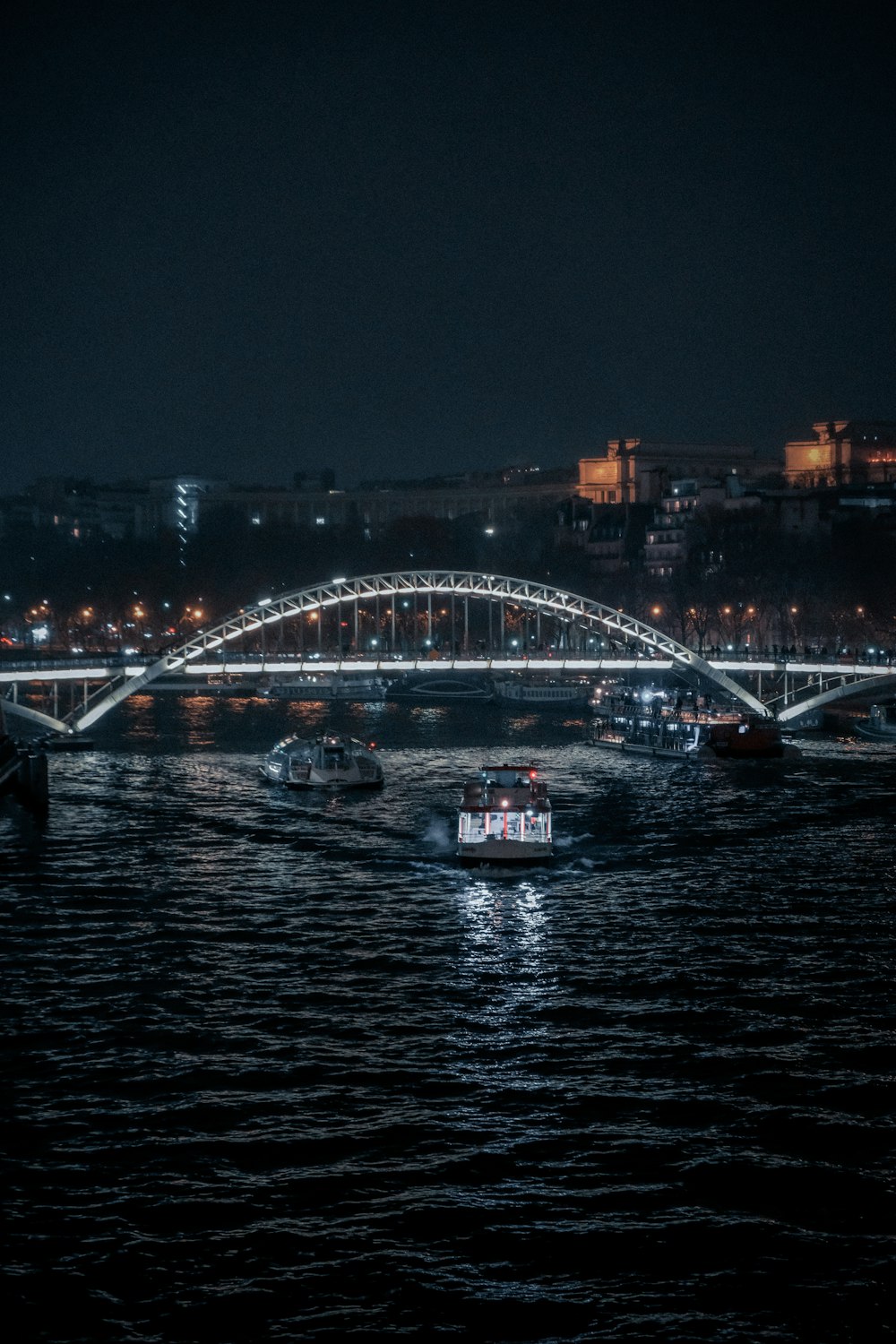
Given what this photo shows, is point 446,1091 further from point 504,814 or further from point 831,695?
point 831,695

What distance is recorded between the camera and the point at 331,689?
90188 millimetres

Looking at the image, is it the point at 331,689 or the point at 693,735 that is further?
the point at 331,689

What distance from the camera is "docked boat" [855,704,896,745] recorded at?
62.4 m

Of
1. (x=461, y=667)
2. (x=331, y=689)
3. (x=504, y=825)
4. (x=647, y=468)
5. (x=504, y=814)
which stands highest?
(x=647, y=468)

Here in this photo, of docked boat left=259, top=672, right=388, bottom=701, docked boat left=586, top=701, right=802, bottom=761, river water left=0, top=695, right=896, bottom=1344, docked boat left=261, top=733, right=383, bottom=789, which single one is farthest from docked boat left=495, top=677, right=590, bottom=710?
river water left=0, top=695, right=896, bottom=1344

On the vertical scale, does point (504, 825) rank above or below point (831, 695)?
below

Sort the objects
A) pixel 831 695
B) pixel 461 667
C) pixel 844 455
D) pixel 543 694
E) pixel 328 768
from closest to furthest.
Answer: pixel 328 768
pixel 831 695
pixel 461 667
pixel 543 694
pixel 844 455

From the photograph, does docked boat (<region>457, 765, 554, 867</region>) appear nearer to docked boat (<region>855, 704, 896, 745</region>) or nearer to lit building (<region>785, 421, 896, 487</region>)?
docked boat (<region>855, 704, 896, 745</region>)

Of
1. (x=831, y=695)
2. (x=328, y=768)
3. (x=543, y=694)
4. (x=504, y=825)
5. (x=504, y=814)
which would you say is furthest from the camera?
(x=543, y=694)

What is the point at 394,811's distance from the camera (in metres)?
42.2

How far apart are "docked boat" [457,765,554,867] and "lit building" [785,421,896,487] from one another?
104967 millimetres

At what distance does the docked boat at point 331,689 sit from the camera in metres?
88.9

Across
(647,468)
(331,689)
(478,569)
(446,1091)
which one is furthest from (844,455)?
(446,1091)

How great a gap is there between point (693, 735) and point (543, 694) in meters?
25.2
